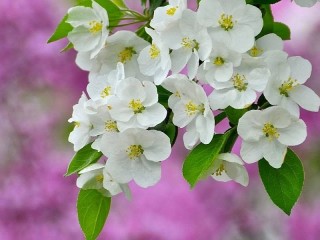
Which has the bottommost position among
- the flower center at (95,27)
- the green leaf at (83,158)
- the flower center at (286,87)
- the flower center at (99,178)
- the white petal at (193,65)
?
the flower center at (99,178)

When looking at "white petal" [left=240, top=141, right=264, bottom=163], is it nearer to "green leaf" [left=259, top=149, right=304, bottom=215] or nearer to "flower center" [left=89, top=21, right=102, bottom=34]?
"green leaf" [left=259, top=149, right=304, bottom=215]

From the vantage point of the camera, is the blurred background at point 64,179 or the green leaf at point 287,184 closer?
the green leaf at point 287,184

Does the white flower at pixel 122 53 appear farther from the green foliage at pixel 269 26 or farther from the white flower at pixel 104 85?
the green foliage at pixel 269 26

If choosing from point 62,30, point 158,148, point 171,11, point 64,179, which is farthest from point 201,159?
point 64,179

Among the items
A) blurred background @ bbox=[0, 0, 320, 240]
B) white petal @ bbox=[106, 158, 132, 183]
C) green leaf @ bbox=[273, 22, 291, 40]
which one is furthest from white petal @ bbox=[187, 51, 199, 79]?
blurred background @ bbox=[0, 0, 320, 240]

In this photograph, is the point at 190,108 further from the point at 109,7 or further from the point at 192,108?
the point at 109,7

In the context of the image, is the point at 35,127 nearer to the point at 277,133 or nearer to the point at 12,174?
the point at 12,174

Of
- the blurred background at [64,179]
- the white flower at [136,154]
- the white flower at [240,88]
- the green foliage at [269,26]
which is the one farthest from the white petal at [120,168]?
the blurred background at [64,179]
